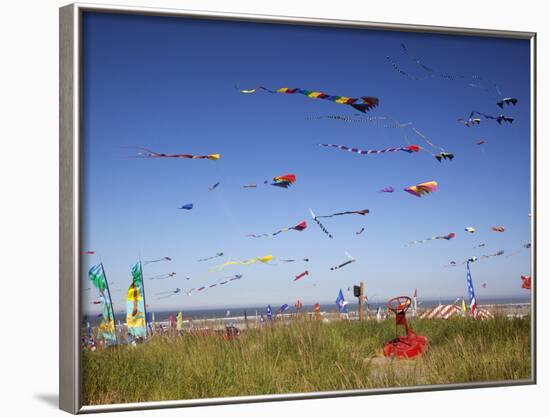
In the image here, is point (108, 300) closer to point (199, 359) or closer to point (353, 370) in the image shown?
point (199, 359)

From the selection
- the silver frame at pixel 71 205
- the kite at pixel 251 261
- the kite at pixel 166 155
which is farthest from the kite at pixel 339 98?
the kite at pixel 251 261

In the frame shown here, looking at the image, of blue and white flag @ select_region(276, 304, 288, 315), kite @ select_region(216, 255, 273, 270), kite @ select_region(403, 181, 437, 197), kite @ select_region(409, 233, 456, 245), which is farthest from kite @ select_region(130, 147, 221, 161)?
kite @ select_region(409, 233, 456, 245)

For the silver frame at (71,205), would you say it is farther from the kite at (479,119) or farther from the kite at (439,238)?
the kite at (479,119)

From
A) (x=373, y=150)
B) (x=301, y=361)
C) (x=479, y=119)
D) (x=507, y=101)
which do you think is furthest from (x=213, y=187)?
(x=507, y=101)

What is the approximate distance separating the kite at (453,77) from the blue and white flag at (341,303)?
185 cm

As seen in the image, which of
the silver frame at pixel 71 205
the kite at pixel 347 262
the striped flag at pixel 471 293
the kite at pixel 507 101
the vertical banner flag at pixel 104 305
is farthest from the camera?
the kite at pixel 507 101

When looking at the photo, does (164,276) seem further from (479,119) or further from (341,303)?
(479,119)

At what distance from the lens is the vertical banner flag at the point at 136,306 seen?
771cm

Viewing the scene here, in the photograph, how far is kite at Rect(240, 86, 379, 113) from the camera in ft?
26.7

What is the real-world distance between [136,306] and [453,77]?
126 inches

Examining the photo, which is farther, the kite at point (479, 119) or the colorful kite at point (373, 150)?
the kite at point (479, 119)

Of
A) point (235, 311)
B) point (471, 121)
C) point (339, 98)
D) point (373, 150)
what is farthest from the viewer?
point (471, 121)

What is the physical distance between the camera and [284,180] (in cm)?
812

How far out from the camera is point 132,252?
7699 mm
